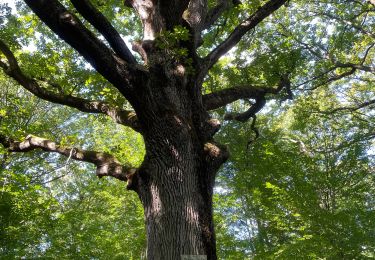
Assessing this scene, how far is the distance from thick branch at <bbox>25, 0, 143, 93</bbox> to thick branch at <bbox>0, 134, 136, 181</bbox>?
1.06 m

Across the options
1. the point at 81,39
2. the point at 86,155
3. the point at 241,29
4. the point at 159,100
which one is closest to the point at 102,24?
the point at 81,39

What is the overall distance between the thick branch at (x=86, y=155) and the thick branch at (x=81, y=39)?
1056 millimetres

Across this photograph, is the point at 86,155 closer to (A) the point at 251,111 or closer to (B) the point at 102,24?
(B) the point at 102,24

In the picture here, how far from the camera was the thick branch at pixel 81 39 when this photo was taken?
3295 millimetres

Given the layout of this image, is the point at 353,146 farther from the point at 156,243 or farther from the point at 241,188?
the point at 156,243

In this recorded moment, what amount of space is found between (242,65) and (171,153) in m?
5.97

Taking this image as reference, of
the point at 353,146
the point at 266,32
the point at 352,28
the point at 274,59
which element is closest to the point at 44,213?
the point at 274,59

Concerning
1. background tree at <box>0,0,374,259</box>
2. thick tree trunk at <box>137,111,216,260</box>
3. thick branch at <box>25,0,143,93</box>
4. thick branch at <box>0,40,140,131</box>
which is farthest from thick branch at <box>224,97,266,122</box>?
thick branch at <box>25,0,143,93</box>

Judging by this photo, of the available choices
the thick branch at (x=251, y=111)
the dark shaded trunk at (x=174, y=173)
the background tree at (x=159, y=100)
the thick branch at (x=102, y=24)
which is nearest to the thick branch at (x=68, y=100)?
the background tree at (x=159, y=100)

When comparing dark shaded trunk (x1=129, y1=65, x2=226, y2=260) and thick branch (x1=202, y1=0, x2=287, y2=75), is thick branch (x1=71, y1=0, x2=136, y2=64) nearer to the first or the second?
dark shaded trunk (x1=129, y1=65, x2=226, y2=260)

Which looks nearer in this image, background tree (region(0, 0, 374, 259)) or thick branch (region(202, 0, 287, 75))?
background tree (region(0, 0, 374, 259))

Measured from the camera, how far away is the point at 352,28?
1171 centimetres

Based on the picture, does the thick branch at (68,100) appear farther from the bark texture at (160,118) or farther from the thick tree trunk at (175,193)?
the thick tree trunk at (175,193)

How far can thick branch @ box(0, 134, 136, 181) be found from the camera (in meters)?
4.17
